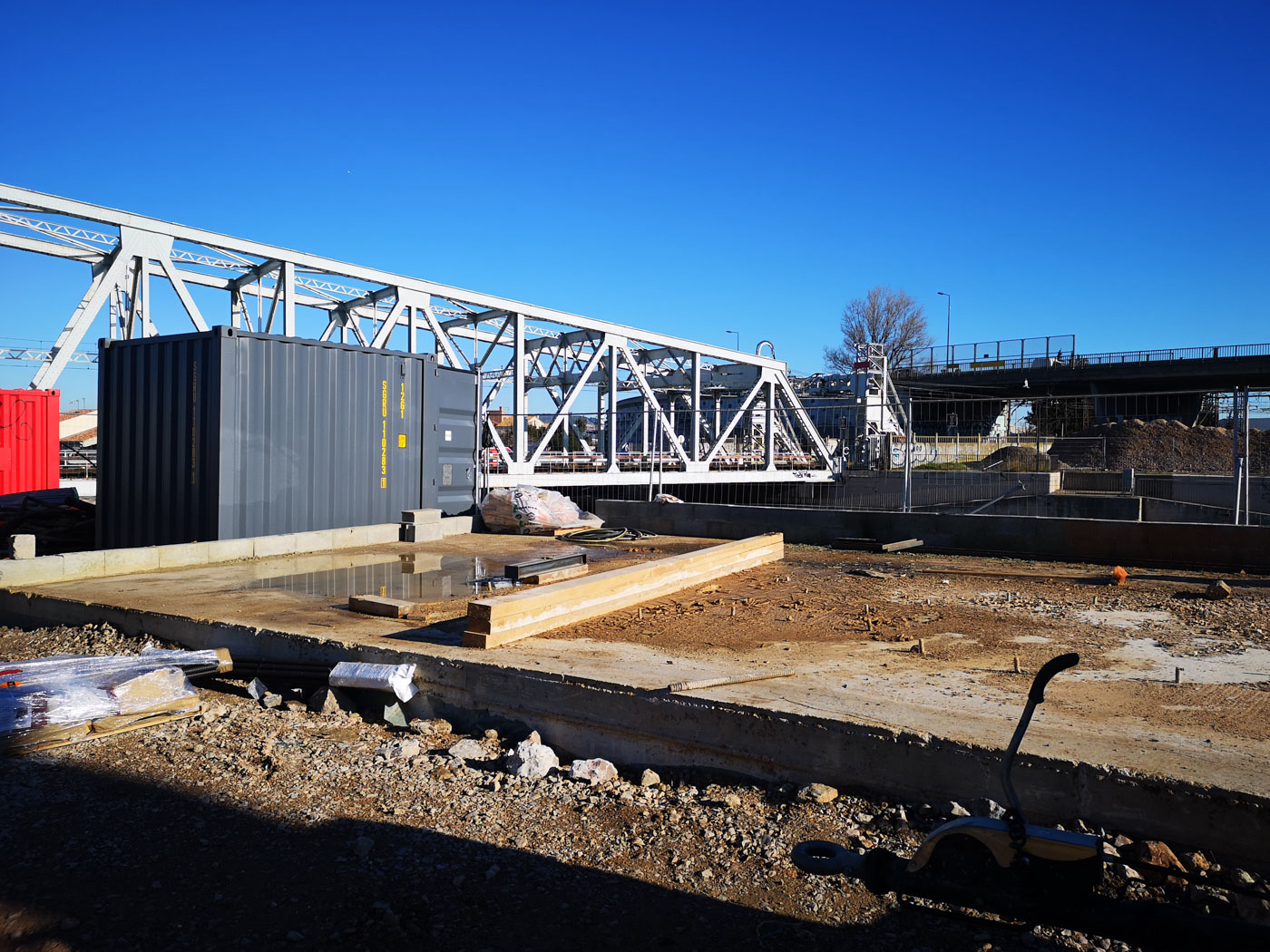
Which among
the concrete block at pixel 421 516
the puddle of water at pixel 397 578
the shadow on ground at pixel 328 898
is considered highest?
the concrete block at pixel 421 516

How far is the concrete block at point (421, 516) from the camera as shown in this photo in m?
12.2

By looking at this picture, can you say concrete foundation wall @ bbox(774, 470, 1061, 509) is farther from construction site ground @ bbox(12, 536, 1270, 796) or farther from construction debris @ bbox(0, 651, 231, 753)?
construction debris @ bbox(0, 651, 231, 753)

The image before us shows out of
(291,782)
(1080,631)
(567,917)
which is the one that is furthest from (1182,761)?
(291,782)

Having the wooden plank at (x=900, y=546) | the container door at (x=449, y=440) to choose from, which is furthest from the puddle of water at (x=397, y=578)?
the wooden plank at (x=900, y=546)

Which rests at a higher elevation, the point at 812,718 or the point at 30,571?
the point at 30,571

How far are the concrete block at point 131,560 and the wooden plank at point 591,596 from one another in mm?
4867

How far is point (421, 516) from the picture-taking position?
40.2 ft

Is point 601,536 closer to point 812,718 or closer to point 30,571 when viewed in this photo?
point 30,571

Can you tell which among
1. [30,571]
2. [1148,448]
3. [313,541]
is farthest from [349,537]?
[1148,448]

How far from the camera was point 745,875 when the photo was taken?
10.3 ft

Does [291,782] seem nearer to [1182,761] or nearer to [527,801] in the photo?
[527,801]

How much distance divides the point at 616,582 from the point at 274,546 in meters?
5.17

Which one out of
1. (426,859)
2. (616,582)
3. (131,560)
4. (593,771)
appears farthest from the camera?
(131,560)

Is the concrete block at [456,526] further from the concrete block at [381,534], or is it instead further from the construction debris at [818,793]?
the construction debris at [818,793]
